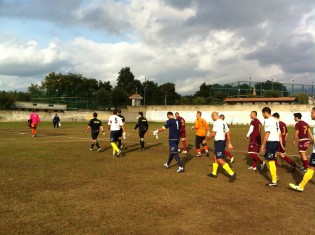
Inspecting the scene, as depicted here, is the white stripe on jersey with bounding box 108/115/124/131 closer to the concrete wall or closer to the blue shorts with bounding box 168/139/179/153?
the blue shorts with bounding box 168/139/179/153

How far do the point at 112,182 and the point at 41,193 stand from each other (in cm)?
207

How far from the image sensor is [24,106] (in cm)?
6631

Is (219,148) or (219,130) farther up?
(219,130)

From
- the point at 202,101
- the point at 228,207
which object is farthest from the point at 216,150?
the point at 202,101

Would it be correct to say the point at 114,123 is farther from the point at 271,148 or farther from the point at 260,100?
the point at 260,100

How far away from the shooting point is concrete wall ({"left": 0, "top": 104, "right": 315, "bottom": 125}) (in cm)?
4775

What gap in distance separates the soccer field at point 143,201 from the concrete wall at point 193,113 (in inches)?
1535

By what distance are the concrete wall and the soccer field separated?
128 feet

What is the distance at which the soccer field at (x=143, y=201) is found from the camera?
580cm

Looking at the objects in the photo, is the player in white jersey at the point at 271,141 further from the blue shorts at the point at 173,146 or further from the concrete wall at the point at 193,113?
the concrete wall at the point at 193,113

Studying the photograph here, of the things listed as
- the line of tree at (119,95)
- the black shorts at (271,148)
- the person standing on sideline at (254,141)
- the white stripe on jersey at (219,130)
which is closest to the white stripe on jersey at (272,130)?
the black shorts at (271,148)

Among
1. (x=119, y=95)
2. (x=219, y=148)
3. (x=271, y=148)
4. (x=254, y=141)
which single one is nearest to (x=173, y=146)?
(x=219, y=148)

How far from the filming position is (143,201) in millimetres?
7348

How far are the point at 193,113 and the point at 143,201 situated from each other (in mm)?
50808
